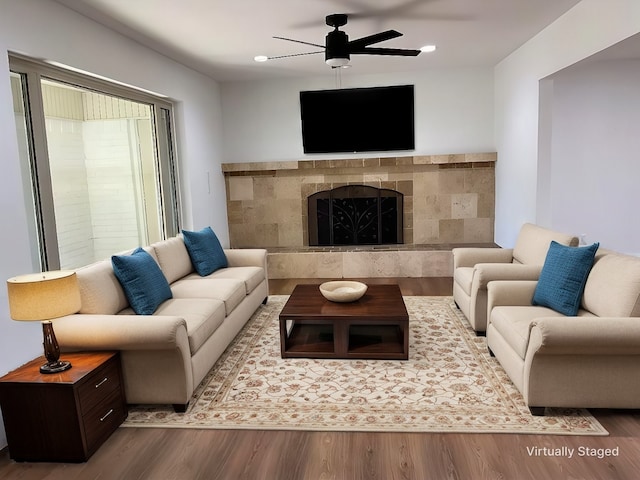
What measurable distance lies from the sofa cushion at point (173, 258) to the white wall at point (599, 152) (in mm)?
4360

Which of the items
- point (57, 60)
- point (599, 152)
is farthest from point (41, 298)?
point (599, 152)

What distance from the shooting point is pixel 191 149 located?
558 centimetres

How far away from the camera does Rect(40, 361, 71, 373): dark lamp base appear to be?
2.46m

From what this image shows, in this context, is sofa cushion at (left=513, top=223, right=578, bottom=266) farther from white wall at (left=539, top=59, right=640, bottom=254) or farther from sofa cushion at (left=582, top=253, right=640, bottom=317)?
white wall at (left=539, top=59, right=640, bottom=254)

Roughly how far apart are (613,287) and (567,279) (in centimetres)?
31

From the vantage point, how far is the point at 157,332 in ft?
8.78

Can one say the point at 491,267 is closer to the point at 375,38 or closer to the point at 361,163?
the point at 375,38

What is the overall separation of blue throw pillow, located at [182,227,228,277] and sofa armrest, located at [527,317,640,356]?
3067mm

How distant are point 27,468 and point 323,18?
3.67m

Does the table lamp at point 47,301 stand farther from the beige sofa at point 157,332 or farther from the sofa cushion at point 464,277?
the sofa cushion at point 464,277

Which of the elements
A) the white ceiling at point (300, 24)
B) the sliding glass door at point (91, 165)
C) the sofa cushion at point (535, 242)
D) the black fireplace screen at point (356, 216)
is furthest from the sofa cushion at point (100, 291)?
the black fireplace screen at point (356, 216)

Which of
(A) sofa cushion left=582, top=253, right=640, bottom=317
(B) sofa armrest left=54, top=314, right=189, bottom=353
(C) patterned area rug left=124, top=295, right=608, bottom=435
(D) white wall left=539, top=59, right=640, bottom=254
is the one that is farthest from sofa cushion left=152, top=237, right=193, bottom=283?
(D) white wall left=539, top=59, right=640, bottom=254

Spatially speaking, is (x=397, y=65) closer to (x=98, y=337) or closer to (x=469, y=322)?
(x=469, y=322)

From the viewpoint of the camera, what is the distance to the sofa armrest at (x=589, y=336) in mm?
2449
